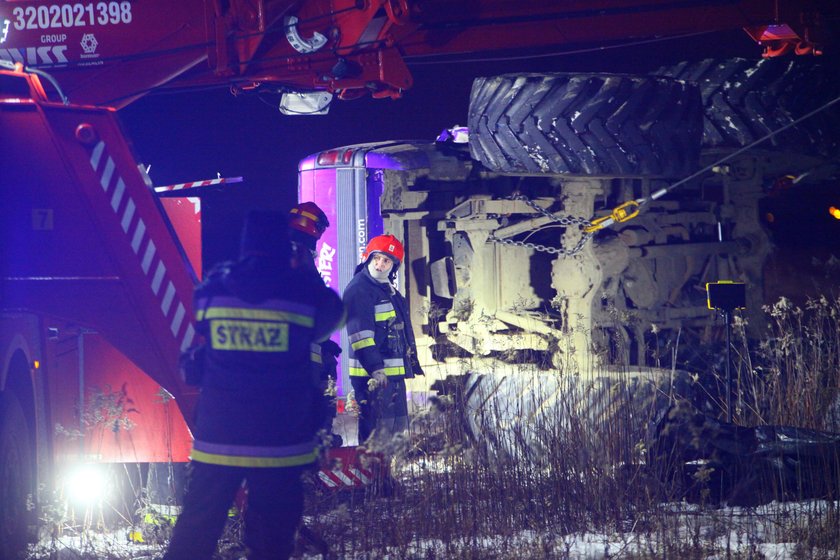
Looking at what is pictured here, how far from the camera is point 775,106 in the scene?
26.1ft

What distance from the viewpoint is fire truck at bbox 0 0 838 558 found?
585cm

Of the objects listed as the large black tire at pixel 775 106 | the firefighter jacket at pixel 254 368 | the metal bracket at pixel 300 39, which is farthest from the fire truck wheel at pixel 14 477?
the large black tire at pixel 775 106

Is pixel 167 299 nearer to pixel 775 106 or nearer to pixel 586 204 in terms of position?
pixel 586 204

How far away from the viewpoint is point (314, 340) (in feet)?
16.3

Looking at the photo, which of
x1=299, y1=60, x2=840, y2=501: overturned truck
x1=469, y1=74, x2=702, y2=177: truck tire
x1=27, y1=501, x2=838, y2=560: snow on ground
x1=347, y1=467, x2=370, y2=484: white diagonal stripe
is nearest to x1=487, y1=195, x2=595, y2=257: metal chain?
x1=299, y1=60, x2=840, y2=501: overturned truck

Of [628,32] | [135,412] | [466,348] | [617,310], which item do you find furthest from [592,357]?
[135,412]

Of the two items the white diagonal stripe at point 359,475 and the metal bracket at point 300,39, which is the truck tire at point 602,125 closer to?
the metal bracket at point 300,39

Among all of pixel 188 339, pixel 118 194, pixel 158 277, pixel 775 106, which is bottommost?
pixel 188 339

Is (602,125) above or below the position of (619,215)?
above

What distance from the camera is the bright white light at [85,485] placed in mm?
6027

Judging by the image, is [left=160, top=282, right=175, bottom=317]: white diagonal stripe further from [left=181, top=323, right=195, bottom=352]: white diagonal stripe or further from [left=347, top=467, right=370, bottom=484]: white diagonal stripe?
[left=347, top=467, right=370, bottom=484]: white diagonal stripe

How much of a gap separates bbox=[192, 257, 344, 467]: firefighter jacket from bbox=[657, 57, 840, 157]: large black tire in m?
4.29

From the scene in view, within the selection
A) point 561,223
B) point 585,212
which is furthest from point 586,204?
point 561,223

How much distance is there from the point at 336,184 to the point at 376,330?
2.10 m
